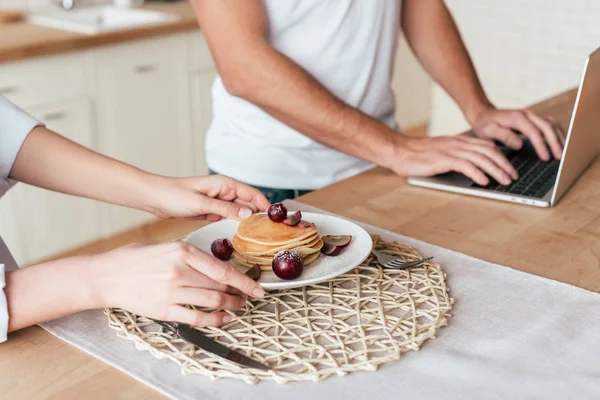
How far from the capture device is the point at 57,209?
2877mm

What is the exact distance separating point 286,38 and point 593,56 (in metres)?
0.62

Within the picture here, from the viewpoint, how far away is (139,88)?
10.0 ft

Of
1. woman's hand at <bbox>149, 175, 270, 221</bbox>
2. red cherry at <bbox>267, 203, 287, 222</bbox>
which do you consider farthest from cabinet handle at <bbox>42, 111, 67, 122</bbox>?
red cherry at <bbox>267, 203, 287, 222</bbox>

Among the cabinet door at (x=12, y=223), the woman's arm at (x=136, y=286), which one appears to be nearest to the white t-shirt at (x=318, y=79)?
the woman's arm at (x=136, y=286)

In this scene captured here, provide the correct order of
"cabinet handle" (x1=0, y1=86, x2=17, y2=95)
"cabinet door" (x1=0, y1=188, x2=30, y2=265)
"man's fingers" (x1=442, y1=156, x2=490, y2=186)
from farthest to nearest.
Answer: "cabinet door" (x1=0, y1=188, x2=30, y2=265) < "cabinet handle" (x1=0, y1=86, x2=17, y2=95) < "man's fingers" (x1=442, y1=156, x2=490, y2=186)

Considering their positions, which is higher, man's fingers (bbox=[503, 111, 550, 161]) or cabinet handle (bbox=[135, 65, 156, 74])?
man's fingers (bbox=[503, 111, 550, 161])

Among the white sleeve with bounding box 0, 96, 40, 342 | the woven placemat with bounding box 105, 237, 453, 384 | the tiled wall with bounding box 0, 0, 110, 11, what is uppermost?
the tiled wall with bounding box 0, 0, 110, 11

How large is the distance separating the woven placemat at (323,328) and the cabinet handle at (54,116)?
205 cm

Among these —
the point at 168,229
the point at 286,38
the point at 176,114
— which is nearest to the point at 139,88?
the point at 176,114

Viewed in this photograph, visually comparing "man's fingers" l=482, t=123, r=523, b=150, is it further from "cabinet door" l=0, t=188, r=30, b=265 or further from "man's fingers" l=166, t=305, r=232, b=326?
"cabinet door" l=0, t=188, r=30, b=265

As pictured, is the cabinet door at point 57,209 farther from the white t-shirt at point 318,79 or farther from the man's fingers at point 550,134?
the man's fingers at point 550,134

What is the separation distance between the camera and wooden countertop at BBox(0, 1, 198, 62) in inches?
103

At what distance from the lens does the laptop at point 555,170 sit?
124cm

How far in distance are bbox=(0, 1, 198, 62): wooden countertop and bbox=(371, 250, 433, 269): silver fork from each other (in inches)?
78.3
